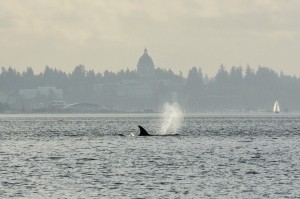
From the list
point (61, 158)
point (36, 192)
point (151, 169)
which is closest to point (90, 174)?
point (151, 169)

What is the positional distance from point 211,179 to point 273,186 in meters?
6.70

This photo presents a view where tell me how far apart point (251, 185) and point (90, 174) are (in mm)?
15234

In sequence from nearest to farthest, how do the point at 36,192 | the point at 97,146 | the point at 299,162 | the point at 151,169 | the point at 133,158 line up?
the point at 36,192 → the point at 151,169 → the point at 299,162 → the point at 133,158 → the point at 97,146

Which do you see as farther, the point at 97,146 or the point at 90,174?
the point at 97,146

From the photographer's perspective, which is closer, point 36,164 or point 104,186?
point 104,186

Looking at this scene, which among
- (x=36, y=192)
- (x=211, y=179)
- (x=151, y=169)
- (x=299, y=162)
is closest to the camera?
(x=36, y=192)

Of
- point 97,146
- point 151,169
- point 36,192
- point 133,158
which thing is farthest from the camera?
point 97,146

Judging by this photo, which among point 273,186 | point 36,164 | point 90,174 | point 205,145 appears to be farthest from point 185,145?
point 273,186

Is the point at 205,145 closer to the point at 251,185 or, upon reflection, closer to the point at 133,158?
the point at 133,158

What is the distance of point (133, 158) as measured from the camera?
10269 centimetres

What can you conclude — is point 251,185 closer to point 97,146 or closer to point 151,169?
point 151,169

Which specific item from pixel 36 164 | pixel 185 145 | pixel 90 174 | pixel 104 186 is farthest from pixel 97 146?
pixel 104 186

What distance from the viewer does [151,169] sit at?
292ft

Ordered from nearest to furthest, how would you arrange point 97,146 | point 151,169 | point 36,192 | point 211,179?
point 36,192
point 211,179
point 151,169
point 97,146
